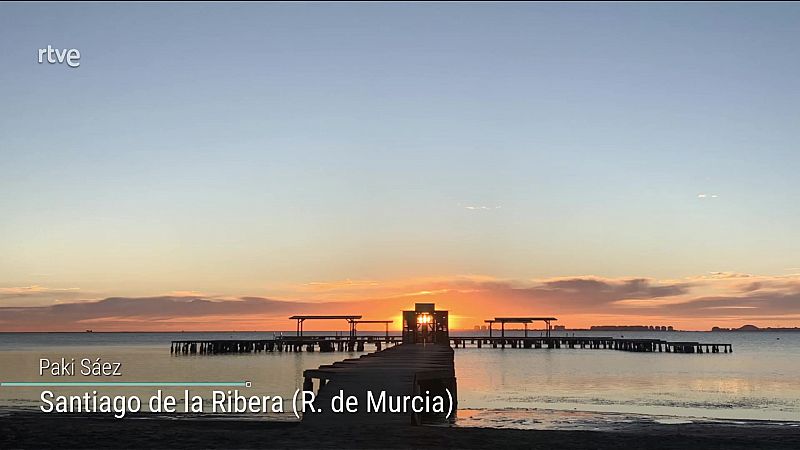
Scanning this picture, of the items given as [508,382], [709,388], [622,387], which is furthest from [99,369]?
[709,388]

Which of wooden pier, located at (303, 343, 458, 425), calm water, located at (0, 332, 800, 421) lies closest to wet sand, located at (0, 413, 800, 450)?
wooden pier, located at (303, 343, 458, 425)

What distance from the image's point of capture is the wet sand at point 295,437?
473 inches

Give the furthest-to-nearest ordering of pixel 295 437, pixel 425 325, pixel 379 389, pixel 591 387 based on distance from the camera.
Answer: pixel 425 325
pixel 591 387
pixel 379 389
pixel 295 437

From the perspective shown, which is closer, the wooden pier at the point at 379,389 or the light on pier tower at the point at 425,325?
the wooden pier at the point at 379,389

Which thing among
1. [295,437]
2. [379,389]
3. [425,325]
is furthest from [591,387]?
[295,437]

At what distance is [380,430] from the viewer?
13.9 meters

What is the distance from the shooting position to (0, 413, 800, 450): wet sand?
12.0 m

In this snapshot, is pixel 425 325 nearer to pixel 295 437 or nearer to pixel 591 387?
pixel 591 387

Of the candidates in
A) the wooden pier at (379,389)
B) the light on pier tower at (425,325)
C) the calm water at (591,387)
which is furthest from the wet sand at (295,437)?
the light on pier tower at (425,325)

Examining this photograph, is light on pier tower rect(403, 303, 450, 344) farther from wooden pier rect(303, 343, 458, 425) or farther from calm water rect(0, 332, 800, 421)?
wooden pier rect(303, 343, 458, 425)

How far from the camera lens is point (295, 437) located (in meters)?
12.6

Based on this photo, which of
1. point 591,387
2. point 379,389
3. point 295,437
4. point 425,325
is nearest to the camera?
point 295,437

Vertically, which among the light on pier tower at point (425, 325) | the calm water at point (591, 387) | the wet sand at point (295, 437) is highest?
the light on pier tower at point (425, 325)

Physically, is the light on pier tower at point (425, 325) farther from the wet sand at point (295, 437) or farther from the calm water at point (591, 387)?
the wet sand at point (295, 437)
